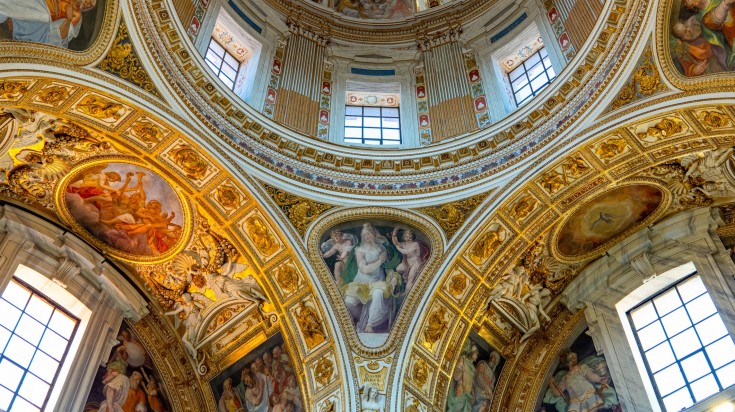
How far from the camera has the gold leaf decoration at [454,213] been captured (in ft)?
60.9

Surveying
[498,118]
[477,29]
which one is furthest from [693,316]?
[477,29]

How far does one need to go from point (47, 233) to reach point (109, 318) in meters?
2.08

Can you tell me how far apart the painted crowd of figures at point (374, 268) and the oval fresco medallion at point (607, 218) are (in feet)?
10.1

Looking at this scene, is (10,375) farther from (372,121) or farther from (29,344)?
(372,121)

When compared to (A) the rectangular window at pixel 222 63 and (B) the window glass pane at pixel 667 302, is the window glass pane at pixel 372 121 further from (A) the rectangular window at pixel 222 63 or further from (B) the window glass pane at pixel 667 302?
(B) the window glass pane at pixel 667 302

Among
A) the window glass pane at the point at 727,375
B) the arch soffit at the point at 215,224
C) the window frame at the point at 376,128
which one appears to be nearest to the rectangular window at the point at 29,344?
the arch soffit at the point at 215,224

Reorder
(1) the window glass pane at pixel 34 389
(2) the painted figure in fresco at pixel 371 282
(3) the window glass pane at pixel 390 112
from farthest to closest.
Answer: (3) the window glass pane at pixel 390 112
(2) the painted figure in fresco at pixel 371 282
(1) the window glass pane at pixel 34 389

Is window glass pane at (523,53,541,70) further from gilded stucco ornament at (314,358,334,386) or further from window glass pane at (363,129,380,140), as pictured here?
gilded stucco ornament at (314,358,334,386)

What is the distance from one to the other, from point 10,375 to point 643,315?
1223 cm

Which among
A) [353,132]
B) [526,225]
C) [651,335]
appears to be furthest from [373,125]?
[651,335]

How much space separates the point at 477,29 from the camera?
22.5 m

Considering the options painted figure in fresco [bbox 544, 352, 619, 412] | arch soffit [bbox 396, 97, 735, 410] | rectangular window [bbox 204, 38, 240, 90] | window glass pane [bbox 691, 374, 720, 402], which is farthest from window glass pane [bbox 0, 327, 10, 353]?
window glass pane [bbox 691, 374, 720, 402]

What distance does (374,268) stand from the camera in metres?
18.6

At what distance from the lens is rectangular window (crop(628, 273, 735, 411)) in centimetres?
1680
